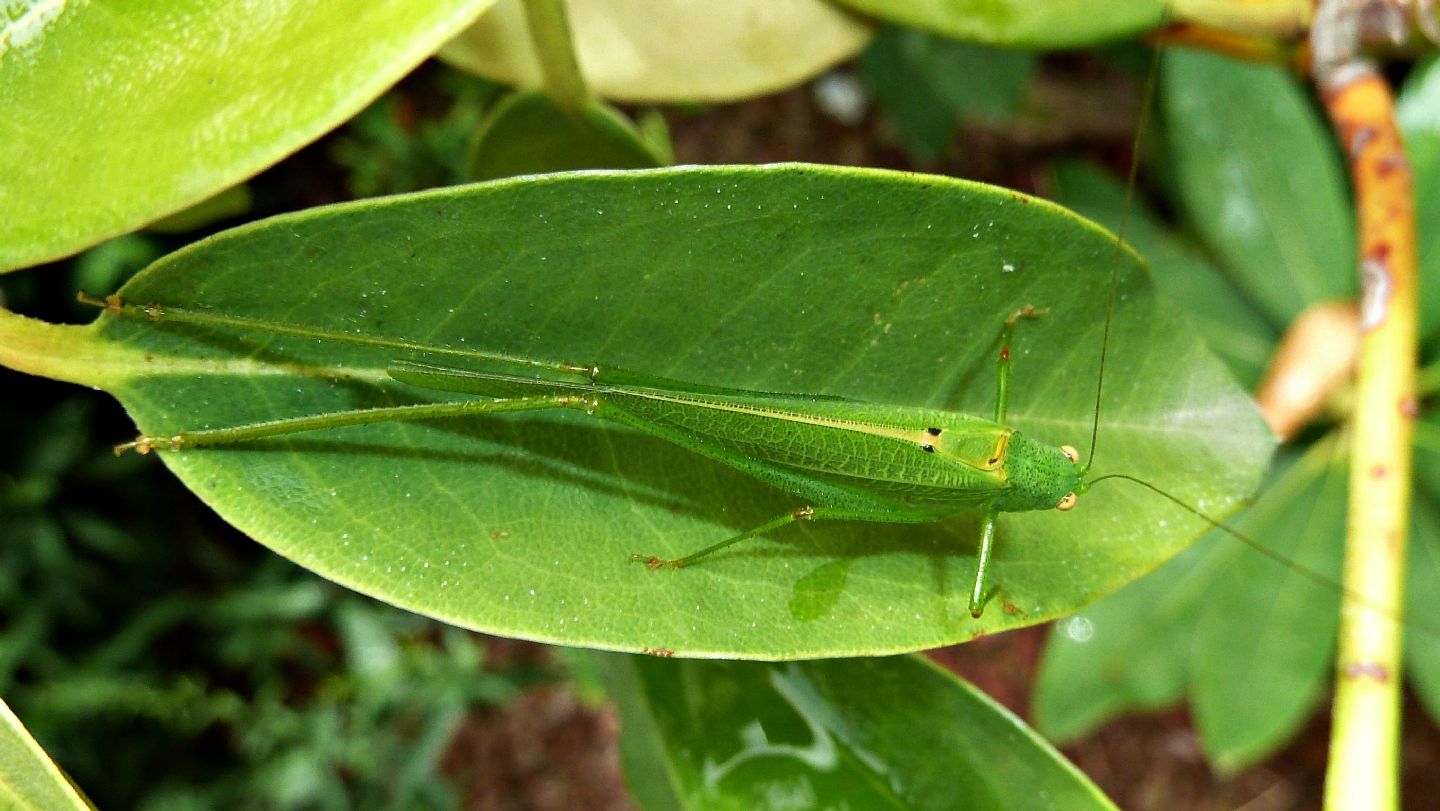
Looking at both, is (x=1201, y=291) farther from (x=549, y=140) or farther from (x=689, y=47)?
(x=549, y=140)

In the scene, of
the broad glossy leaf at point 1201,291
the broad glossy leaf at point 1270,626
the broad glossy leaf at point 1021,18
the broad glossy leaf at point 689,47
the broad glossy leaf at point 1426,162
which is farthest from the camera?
the broad glossy leaf at point 1201,291

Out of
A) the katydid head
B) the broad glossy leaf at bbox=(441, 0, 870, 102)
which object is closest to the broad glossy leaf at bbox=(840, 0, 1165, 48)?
the broad glossy leaf at bbox=(441, 0, 870, 102)

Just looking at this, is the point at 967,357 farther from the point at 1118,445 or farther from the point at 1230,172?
the point at 1230,172

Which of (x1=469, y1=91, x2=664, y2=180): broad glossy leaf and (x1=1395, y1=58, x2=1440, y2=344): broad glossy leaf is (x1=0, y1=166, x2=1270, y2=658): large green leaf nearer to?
(x1=469, y1=91, x2=664, y2=180): broad glossy leaf

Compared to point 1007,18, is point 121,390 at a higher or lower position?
lower

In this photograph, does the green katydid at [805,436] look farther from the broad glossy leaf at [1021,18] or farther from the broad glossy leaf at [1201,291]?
the broad glossy leaf at [1201,291]

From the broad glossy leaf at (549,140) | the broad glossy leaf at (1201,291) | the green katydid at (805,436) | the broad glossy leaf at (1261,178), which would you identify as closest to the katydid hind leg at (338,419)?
the green katydid at (805,436)

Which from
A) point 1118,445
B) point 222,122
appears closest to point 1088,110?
point 1118,445

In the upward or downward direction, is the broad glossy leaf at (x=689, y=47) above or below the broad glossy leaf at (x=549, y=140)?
above
